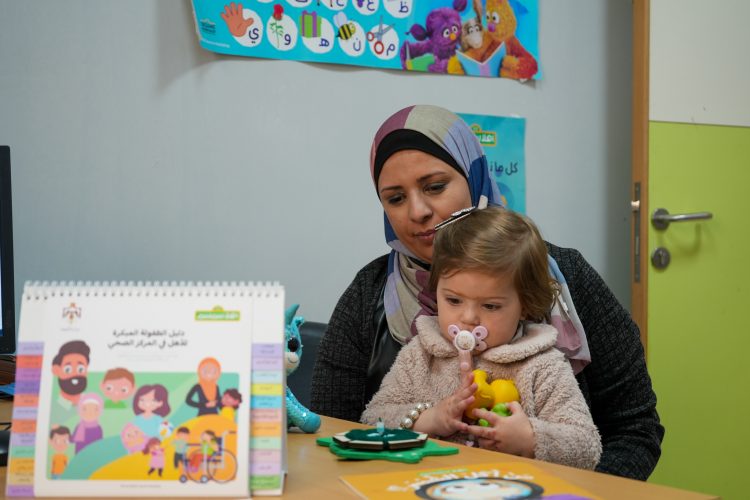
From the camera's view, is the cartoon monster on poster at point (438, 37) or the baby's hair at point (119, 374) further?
the cartoon monster on poster at point (438, 37)

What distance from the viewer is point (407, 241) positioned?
1604 mm

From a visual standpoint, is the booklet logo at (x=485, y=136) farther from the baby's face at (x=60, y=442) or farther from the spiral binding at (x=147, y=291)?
the baby's face at (x=60, y=442)

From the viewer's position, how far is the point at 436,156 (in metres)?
1.57

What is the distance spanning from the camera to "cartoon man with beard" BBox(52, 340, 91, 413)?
81 centimetres

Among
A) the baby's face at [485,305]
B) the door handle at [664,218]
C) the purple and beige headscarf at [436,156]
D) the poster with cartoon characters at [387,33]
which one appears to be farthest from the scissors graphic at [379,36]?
the baby's face at [485,305]

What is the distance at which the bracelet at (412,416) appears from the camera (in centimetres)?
125

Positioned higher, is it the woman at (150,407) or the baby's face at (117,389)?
the baby's face at (117,389)

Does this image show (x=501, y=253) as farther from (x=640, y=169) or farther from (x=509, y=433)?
(x=640, y=169)

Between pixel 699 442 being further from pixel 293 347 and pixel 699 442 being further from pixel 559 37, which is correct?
pixel 293 347

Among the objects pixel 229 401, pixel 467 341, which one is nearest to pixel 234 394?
pixel 229 401

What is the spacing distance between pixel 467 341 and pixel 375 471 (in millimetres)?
450

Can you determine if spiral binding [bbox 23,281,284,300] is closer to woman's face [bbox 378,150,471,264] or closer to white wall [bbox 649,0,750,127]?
woman's face [bbox 378,150,471,264]

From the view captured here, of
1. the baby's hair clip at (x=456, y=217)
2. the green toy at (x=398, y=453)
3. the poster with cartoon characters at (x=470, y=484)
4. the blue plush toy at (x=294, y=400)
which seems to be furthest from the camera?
the baby's hair clip at (x=456, y=217)

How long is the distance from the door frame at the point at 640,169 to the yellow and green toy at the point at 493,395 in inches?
53.0
